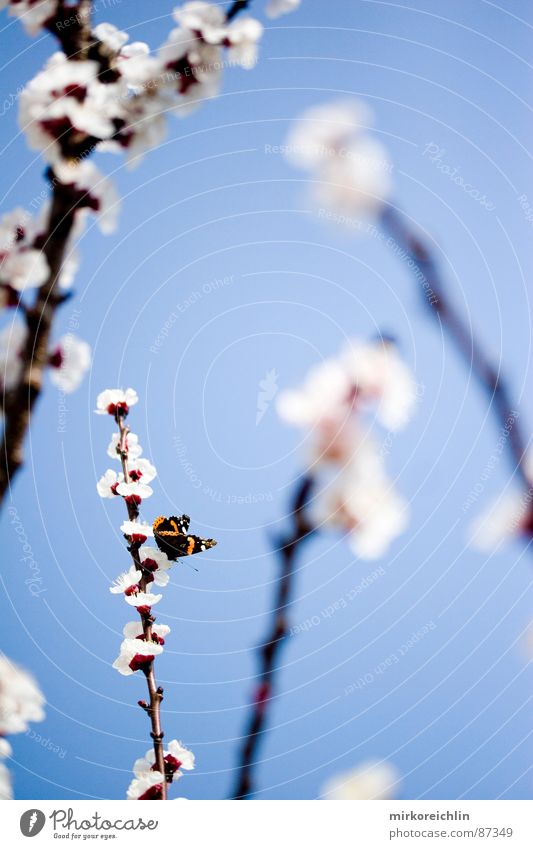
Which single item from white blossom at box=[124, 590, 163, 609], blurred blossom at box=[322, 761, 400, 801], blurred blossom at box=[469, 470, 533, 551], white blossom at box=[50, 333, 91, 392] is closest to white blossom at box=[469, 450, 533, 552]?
blurred blossom at box=[469, 470, 533, 551]

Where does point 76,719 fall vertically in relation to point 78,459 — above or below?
below

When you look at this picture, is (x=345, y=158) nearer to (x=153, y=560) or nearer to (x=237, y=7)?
(x=237, y=7)

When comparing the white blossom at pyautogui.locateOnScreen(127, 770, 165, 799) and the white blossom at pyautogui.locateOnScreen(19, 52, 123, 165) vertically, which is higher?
the white blossom at pyautogui.locateOnScreen(19, 52, 123, 165)

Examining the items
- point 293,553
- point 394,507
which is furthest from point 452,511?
point 293,553

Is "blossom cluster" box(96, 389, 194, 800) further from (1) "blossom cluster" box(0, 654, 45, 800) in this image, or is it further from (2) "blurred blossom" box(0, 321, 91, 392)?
(1) "blossom cluster" box(0, 654, 45, 800)

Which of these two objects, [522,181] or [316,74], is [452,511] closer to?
[522,181]

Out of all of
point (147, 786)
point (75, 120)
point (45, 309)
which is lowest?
point (147, 786)

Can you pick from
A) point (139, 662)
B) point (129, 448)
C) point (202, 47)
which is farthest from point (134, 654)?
point (202, 47)
